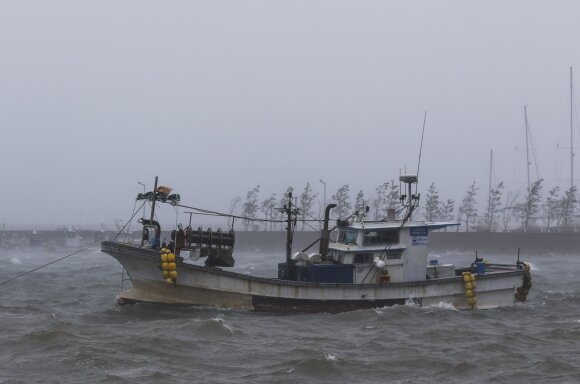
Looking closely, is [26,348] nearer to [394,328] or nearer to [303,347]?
[303,347]

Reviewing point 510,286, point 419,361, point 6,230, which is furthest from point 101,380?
point 6,230

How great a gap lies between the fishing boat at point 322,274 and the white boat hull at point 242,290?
0.04 meters

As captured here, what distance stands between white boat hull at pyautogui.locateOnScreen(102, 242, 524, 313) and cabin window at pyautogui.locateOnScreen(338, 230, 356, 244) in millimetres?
2441

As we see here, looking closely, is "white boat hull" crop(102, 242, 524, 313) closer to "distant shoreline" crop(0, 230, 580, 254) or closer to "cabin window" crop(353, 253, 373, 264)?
"cabin window" crop(353, 253, 373, 264)

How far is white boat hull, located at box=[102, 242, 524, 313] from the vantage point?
28.4 metres

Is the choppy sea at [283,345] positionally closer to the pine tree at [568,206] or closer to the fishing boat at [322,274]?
the fishing boat at [322,274]

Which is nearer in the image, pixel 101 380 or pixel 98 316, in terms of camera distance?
pixel 101 380

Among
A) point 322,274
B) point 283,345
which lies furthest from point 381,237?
point 283,345

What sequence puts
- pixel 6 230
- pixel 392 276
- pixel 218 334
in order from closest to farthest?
1. pixel 218 334
2. pixel 392 276
3. pixel 6 230

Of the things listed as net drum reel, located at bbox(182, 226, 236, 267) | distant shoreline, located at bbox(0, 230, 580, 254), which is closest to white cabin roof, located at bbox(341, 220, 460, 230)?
net drum reel, located at bbox(182, 226, 236, 267)

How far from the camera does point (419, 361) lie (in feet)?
66.9

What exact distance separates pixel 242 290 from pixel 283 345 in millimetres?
6502

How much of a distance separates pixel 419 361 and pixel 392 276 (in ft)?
33.5

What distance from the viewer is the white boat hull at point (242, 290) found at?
28422 millimetres
